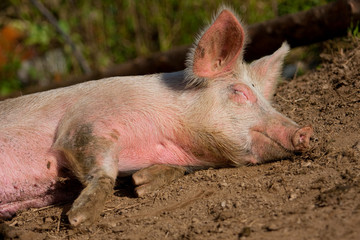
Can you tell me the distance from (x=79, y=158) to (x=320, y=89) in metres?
2.15

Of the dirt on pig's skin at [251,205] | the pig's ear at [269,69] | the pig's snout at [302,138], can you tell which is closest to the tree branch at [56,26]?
the pig's ear at [269,69]

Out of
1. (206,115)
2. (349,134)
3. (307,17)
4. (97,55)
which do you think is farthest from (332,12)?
(97,55)

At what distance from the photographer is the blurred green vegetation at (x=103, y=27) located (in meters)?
8.58

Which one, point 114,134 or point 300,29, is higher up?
point 300,29

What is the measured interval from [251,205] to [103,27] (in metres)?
7.02

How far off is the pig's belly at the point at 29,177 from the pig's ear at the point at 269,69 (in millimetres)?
1605

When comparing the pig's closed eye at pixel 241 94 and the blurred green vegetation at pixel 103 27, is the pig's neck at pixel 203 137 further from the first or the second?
the blurred green vegetation at pixel 103 27

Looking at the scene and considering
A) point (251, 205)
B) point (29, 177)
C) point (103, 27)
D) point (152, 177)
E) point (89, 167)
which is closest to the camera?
point (251, 205)

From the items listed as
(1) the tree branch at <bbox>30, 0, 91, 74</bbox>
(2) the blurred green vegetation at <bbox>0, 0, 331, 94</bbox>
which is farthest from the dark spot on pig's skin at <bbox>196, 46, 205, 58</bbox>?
(2) the blurred green vegetation at <bbox>0, 0, 331, 94</bbox>

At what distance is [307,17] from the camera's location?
16.6ft

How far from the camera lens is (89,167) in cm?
289

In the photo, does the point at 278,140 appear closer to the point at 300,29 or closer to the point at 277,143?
the point at 277,143

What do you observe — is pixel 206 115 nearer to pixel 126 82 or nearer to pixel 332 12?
pixel 126 82

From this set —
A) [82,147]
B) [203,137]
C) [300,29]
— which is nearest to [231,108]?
[203,137]
